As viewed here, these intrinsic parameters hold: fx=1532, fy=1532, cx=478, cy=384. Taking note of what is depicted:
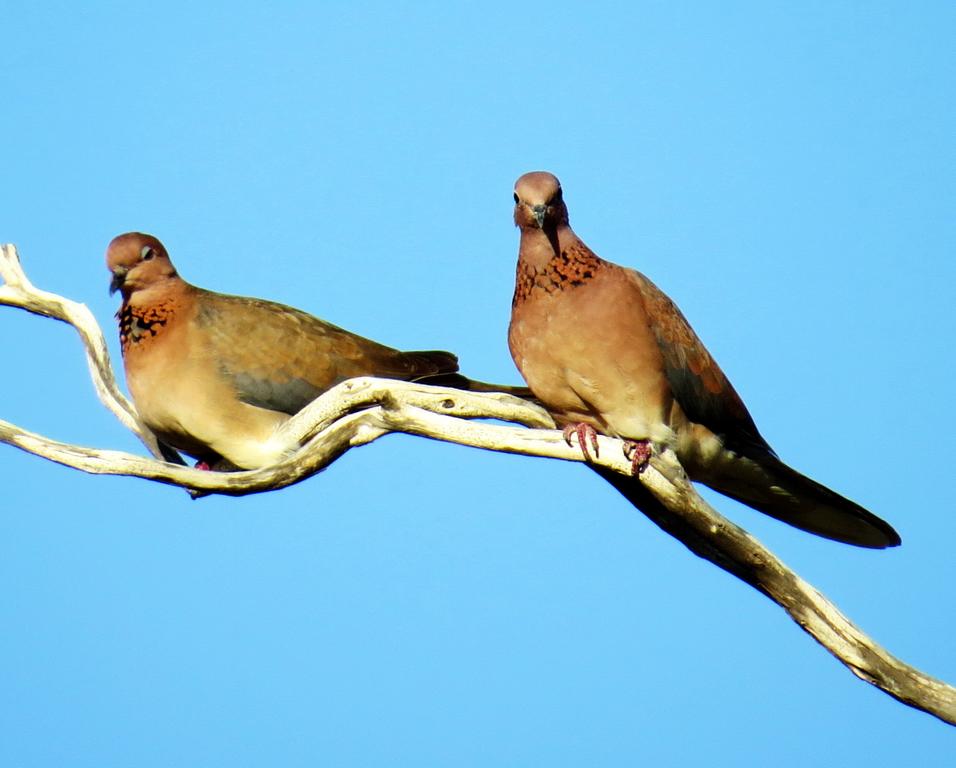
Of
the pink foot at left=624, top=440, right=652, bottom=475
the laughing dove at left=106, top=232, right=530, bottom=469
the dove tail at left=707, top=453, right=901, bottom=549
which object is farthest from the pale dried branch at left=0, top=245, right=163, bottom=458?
the dove tail at left=707, top=453, right=901, bottom=549

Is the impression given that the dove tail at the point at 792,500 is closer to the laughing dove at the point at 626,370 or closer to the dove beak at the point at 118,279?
the laughing dove at the point at 626,370

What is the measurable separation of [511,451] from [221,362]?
1.74 m

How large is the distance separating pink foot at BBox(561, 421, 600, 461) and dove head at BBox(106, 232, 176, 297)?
7.41ft

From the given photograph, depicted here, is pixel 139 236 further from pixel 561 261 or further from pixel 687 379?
pixel 687 379

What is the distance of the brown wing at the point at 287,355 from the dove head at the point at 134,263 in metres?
0.27

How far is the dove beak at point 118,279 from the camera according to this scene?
7.05 m

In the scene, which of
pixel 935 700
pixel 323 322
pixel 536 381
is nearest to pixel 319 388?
pixel 323 322

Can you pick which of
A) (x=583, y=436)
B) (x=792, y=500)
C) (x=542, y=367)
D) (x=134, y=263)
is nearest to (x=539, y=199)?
(x=542, y=367)

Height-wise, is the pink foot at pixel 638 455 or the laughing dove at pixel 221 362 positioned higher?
the laughing dove at pixel 221 362

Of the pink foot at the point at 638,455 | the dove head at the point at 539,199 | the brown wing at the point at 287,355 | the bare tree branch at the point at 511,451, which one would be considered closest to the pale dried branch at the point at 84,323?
the brown wing at the point at 287,355

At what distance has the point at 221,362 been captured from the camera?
7.09m

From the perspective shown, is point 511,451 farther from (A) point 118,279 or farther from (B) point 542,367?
(A) point 118,279

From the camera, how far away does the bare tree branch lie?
5.97 meters

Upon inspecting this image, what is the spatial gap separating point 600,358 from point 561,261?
0.46 meters
